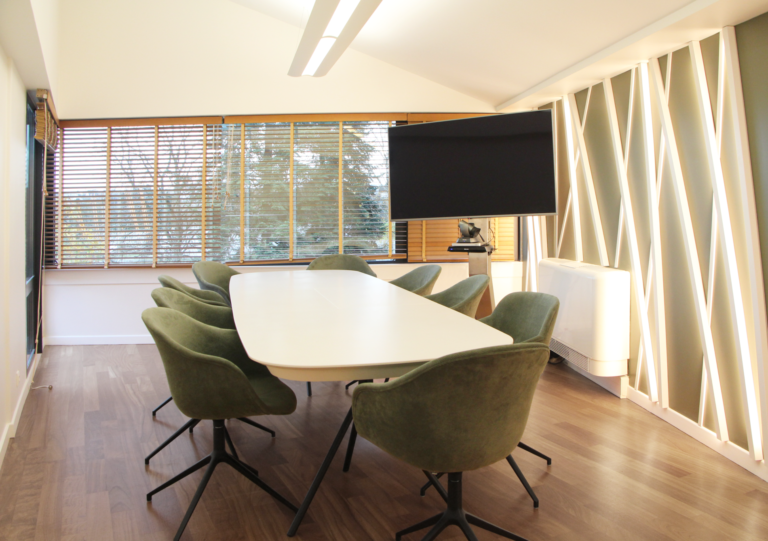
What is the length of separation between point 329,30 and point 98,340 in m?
3.96

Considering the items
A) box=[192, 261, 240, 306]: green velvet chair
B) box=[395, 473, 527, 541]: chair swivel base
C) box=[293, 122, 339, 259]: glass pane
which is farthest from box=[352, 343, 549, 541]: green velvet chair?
box=[293, 122, 339, 259]: glass pane

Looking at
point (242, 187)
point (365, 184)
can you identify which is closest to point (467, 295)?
point (365, 184)

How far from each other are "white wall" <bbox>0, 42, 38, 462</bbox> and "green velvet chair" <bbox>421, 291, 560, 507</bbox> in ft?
7.95

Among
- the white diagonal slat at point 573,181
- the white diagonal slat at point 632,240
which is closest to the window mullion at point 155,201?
the white diagonal slat at point 573,181

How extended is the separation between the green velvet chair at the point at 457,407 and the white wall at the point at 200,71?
4.40m

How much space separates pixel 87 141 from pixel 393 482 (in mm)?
4729

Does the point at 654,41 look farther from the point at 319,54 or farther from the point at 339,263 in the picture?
the point at 339,263

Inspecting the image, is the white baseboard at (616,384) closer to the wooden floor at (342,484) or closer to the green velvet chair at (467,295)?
the wooden floor at (342,484)

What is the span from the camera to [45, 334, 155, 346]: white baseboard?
561 centimetres

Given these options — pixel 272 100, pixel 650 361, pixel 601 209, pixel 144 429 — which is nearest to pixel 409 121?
pixel 272 100

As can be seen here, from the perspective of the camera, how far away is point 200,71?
5578 mm

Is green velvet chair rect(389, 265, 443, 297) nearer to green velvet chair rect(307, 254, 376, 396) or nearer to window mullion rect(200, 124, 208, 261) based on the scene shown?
green velvet chair rect(307, 254, 376, 396)

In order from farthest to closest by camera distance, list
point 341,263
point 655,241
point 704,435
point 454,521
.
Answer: point 341,263, point 655,241, point 704,435, point 454,521

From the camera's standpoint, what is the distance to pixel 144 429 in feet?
11.2
